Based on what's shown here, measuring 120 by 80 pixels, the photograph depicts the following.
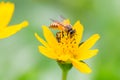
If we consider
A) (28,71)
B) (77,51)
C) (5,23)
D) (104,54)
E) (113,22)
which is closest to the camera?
(5,23)

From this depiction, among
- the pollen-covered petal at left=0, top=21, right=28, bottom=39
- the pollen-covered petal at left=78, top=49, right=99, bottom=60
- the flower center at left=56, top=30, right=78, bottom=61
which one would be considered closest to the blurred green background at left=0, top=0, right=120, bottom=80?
the flower center at left=56, top=30, right=78, bottom=61

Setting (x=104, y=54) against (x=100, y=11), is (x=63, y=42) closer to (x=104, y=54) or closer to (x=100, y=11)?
(x=104, y=54)

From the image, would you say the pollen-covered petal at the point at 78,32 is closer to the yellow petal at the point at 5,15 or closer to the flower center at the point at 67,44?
the flower center at the point at 67,44

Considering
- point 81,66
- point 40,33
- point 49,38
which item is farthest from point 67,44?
point 40,33

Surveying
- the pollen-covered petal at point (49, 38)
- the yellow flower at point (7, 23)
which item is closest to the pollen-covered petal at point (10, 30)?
the yellow flower at point (7, 23)

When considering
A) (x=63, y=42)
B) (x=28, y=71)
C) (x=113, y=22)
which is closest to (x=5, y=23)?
(x=63, y=42)

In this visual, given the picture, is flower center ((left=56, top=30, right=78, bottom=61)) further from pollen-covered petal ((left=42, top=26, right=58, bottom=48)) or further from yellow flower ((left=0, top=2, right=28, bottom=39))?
yellow flower ((left=0, top=2, right=28, bottom=39))
